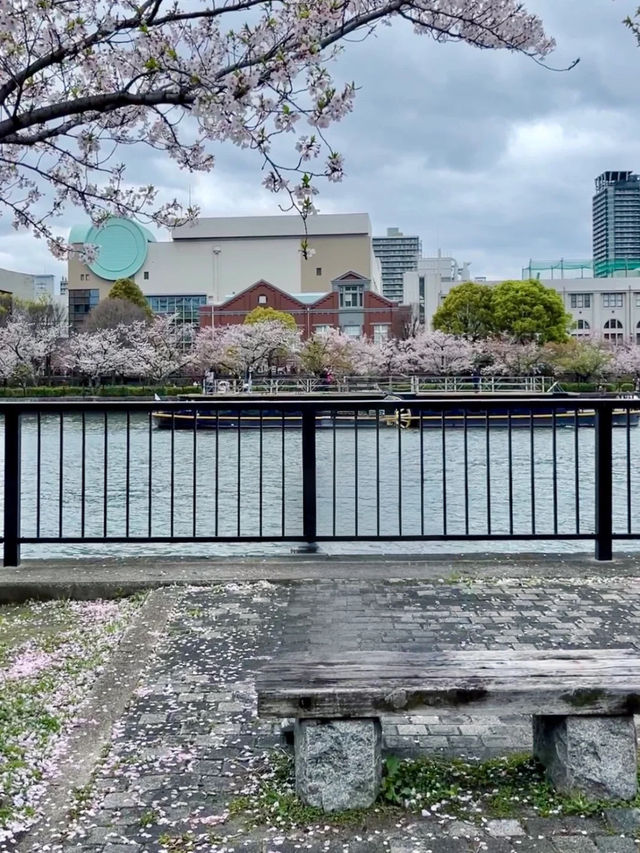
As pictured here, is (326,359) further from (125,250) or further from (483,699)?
(125,250)

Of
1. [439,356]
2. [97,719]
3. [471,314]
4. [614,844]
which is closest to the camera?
[614,844]

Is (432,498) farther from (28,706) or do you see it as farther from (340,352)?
(340,352)

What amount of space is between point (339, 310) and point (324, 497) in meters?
58.0

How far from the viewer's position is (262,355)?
50.2 metres

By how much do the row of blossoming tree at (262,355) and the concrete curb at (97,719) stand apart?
45758mm

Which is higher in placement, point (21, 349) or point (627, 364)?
point (21, 349)

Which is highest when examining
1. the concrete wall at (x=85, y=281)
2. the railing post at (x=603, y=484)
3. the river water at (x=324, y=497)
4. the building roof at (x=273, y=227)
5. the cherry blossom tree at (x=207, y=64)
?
the building roof at (x=273, y=227)

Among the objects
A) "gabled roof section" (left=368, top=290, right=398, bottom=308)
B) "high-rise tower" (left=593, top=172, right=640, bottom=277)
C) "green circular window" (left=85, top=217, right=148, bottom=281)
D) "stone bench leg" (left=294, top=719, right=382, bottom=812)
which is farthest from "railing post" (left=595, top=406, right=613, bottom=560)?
"high-rise tower" (left=593, top=172, right=640, bottom=277)

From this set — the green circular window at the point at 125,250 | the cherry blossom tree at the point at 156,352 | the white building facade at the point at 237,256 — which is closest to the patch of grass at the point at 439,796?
the cherry blossom tree at the point at 156,352

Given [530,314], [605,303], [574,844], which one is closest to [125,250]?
[530,314]

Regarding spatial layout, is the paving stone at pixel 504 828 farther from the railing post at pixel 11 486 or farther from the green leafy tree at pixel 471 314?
the green leafy tree at pixel 471 314

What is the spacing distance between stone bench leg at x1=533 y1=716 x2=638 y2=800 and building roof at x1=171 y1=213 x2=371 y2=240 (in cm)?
9235

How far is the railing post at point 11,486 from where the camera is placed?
414 centimetres

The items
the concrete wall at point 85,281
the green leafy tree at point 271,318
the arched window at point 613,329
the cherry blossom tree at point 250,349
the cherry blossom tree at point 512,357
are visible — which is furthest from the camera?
the concrete wall at point 85,281
